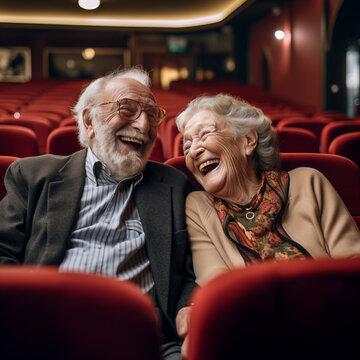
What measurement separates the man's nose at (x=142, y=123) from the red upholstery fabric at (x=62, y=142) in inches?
20.7

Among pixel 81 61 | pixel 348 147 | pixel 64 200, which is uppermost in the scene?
pixel 81 61

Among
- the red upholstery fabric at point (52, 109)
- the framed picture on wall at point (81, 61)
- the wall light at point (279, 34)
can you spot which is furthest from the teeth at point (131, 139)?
the framed picture on wall at point (81, 61)

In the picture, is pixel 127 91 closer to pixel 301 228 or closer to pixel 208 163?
pixel 208 163

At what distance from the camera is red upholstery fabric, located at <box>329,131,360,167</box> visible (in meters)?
1.71

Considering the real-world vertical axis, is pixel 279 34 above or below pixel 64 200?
above

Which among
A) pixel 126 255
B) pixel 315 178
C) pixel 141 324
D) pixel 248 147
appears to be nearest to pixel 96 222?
pixel 126 255

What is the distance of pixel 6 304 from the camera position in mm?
444

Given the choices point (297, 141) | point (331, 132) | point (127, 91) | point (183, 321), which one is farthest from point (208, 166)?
point (331, 132)

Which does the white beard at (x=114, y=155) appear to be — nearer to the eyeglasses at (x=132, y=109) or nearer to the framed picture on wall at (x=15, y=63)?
the eyeglasses at (x=132, y=109)

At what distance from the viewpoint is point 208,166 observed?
1.26 metres

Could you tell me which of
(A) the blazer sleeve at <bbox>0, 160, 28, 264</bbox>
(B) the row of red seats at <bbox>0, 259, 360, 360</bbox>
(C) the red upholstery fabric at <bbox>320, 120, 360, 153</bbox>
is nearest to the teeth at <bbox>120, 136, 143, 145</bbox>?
(A) the blazer sleeve at <bbox>0, 160, 28, 264</bbox>

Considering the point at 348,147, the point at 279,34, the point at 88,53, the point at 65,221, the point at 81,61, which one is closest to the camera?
the point at 65,221

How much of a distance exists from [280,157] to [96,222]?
0.57 metres

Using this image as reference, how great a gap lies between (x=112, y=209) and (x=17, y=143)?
2.64 ft
